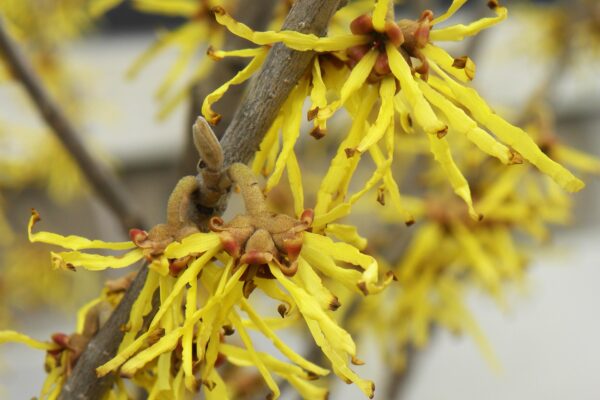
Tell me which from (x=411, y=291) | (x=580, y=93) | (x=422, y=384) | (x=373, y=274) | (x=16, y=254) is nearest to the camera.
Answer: (x=373, y=274)

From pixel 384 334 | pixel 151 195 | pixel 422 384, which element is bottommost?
pixel 422 384

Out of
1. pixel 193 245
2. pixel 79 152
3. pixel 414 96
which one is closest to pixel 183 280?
pixel 193 245

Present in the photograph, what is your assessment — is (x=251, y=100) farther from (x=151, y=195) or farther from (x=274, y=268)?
(x=151, y=195)

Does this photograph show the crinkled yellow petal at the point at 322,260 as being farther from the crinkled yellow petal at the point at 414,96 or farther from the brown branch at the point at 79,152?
the brown branch at the point at 79,152

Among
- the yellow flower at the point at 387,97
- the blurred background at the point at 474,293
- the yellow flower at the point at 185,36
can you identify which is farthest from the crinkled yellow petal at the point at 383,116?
the blurred background at the point at 474,293

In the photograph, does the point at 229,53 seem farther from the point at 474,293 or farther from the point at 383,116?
the point at 474,293

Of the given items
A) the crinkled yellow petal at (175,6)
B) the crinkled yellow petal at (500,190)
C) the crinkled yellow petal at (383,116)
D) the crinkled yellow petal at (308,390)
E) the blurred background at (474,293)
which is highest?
the crinkled yellow petal at (383,116)

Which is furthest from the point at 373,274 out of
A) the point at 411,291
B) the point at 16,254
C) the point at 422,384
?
the point at 422,384
